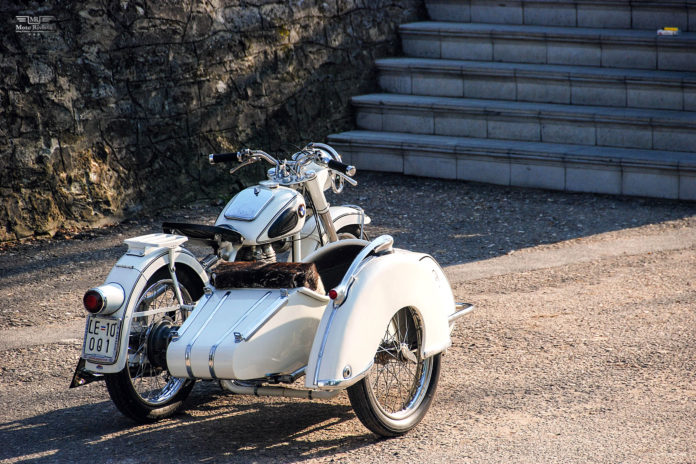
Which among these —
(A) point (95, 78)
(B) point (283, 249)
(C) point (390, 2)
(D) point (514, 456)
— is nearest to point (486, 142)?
(C) point (390, 2)

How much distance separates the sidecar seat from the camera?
453 centimetres

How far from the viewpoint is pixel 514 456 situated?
3748mm

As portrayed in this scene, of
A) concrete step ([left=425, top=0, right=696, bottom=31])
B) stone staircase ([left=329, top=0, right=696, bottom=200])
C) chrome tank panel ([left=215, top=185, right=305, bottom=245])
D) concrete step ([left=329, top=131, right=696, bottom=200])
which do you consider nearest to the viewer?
chrome tank panel ([left=215, top=185, right=305, bottom=245])

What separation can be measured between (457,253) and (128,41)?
10.7ft

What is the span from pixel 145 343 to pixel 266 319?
26.4 inches

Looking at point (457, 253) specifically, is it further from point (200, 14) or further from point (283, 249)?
point (200, 14)

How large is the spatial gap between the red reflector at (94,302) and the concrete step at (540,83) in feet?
21.4

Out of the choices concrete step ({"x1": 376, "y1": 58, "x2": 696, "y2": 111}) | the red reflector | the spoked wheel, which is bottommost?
the spoked wheel

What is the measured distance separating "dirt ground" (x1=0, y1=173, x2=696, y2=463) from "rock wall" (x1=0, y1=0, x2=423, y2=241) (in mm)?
378

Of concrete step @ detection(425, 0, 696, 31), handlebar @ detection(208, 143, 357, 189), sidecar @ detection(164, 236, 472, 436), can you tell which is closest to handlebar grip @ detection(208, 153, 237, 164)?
handlebar @ detection(208, 143, 357, 189)

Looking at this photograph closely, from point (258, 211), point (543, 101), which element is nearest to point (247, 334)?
point (258, 211)

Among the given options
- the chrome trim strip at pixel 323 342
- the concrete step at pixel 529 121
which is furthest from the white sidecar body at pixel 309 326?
the concrete step at pixel 529 121

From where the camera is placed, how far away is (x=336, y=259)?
180 inches

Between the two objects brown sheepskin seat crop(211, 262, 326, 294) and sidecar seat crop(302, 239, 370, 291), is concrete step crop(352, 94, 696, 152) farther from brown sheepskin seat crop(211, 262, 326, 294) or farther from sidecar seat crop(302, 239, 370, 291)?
brown sheepskin seat crop(211, 262, 326, 294)
